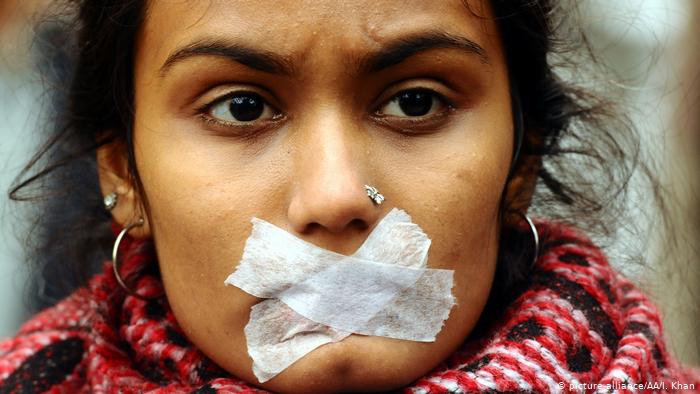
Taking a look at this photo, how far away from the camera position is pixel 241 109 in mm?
1599

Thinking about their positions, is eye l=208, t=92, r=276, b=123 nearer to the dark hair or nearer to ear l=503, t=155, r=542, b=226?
the dark hair

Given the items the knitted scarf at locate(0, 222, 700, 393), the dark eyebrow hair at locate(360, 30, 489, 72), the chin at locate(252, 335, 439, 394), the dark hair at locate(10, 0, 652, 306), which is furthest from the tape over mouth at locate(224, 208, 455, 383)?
the dark hair at locate(10, 0, 652, 306)

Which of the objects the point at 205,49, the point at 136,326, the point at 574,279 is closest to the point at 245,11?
the point at 205,49

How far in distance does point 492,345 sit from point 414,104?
0.49 meters

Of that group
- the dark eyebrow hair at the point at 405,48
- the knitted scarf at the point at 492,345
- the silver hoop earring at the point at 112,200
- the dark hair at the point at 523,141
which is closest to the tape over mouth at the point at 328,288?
the knitted scarf at the point at 492,345

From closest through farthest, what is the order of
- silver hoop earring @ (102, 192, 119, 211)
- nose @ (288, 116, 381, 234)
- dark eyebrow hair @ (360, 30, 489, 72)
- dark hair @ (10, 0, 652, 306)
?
nose @ (288, 116, 381, 234) → dark eyebrow hair @ (360, 30, 489, 72) → dark hair @ (10, 0, 652, 306) → silver hoop earring @ (102, 192, 119, 211)

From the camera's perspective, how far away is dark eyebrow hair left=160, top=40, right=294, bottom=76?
4.94 feet

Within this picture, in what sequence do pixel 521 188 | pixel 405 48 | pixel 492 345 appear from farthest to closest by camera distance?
1. pixel 521 188
2. pixel 492 345
3. pixel 405 48

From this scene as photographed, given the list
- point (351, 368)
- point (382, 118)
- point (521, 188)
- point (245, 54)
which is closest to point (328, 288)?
point (351, 368)

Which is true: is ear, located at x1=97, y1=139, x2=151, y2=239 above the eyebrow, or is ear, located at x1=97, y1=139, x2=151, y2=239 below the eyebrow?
below

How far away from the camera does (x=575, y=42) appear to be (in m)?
2.05

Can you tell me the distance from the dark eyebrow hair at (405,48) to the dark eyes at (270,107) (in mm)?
94

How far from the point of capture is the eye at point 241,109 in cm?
159

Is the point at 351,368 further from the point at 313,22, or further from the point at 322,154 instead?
the point at 313,22
